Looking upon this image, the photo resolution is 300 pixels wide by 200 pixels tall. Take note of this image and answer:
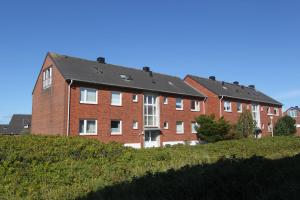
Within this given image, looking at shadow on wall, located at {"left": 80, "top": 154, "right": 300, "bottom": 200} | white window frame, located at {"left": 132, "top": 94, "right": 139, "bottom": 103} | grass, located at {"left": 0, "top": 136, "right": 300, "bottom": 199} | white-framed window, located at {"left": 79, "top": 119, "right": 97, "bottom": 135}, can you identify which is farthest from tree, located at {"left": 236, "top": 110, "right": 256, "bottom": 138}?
shadow on wall, located at {"left": 80, "top": 154, "right": 300, "bottom": 200}

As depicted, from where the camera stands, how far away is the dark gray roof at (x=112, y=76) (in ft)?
82.0

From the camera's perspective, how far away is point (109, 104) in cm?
2572

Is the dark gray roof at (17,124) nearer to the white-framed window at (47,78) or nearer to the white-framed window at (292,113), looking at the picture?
the white-framed window at (47,78)

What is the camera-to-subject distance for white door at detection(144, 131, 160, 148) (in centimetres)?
2881

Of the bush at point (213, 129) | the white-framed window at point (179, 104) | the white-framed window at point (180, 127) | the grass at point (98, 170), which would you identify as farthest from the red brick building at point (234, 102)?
the grass at point (98, 170)

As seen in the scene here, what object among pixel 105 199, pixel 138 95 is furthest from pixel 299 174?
pixel 138 95

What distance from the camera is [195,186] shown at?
238 inches

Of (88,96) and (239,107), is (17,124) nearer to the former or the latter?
(88,96)

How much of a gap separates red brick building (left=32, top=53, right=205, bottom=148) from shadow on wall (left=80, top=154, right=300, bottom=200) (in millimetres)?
16938

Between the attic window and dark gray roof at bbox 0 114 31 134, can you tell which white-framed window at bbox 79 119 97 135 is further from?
dark gray roof at bbox 0 114 31 134

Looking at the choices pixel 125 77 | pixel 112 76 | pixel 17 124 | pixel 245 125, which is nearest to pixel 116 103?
pixel 112 76

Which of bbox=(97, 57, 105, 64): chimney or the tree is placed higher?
bbox=(97, 57, 105, 64): chimney

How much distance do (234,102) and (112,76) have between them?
18.7 metres

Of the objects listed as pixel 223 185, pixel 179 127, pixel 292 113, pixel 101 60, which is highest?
pixel 101 60
